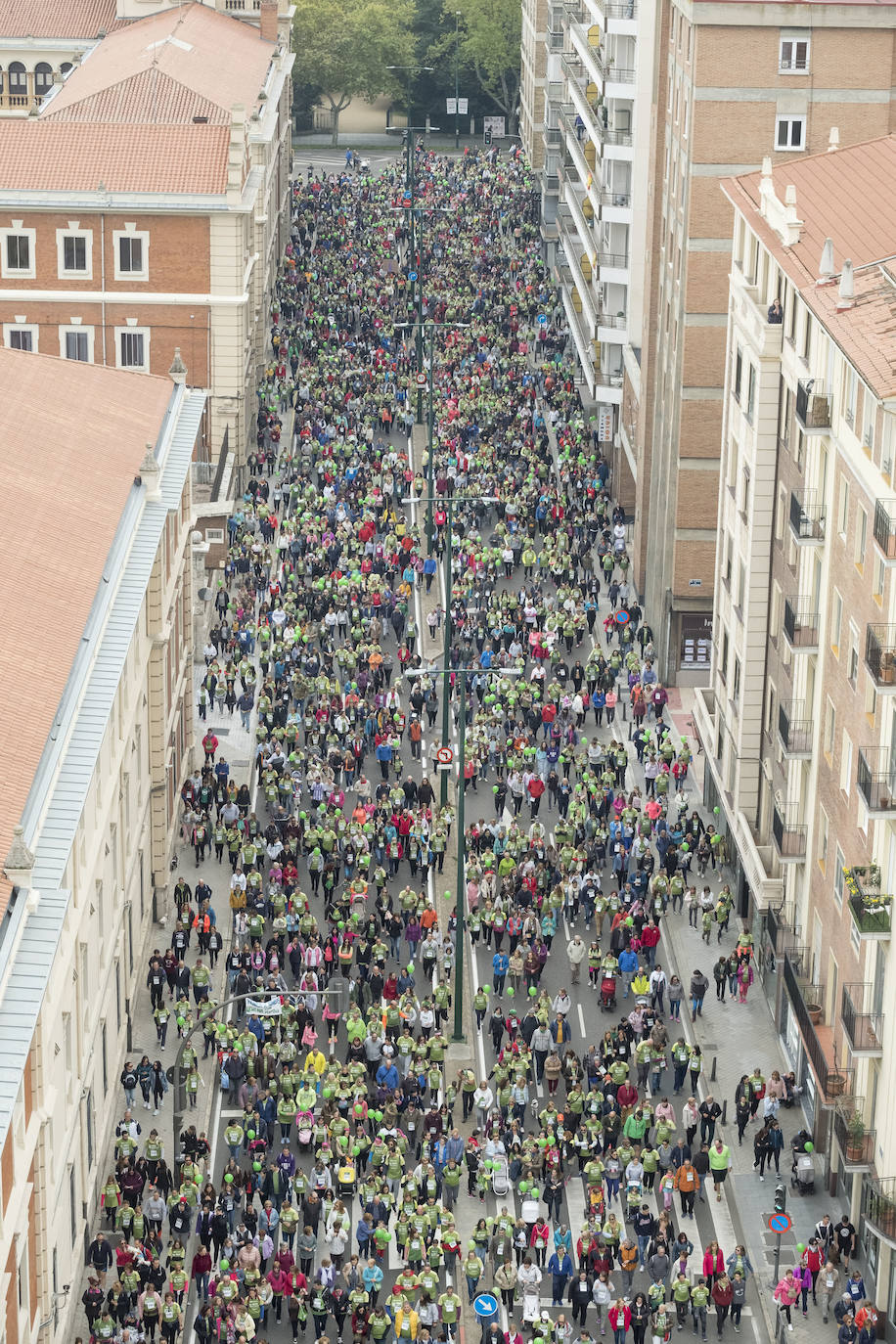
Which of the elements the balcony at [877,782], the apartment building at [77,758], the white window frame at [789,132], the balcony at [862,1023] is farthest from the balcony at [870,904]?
the white window frame at [789,132]

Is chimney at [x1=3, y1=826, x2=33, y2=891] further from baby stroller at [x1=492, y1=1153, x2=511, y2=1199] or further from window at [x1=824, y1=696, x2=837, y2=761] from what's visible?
window at [x1=824, y1=696, x2=837, y2=761]

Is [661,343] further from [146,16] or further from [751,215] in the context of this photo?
[146,16]

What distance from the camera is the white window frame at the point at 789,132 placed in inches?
2859

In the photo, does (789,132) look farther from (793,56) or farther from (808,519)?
(808,519)

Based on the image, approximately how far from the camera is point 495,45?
7259 inches

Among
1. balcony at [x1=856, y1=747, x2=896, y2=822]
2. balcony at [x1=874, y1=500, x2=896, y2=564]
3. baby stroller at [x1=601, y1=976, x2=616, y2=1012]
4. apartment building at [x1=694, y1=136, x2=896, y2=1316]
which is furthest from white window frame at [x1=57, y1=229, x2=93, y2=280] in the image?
balcony at [x1=856, y1=747, x2=896, y2=822]

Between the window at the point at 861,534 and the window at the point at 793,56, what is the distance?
26382mm

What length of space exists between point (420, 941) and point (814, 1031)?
11457 millimetres

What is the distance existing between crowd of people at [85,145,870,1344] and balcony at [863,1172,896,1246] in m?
2.89

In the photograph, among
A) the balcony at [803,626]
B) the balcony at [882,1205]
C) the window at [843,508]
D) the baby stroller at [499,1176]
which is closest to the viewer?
the balcony at [882,1205]

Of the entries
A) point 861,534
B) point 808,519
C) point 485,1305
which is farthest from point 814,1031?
point 485,1305

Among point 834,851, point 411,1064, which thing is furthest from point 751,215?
point 411,1064

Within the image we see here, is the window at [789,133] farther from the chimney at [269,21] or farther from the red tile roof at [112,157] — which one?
the chimney at [269,21]

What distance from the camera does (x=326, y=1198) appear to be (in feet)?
163
